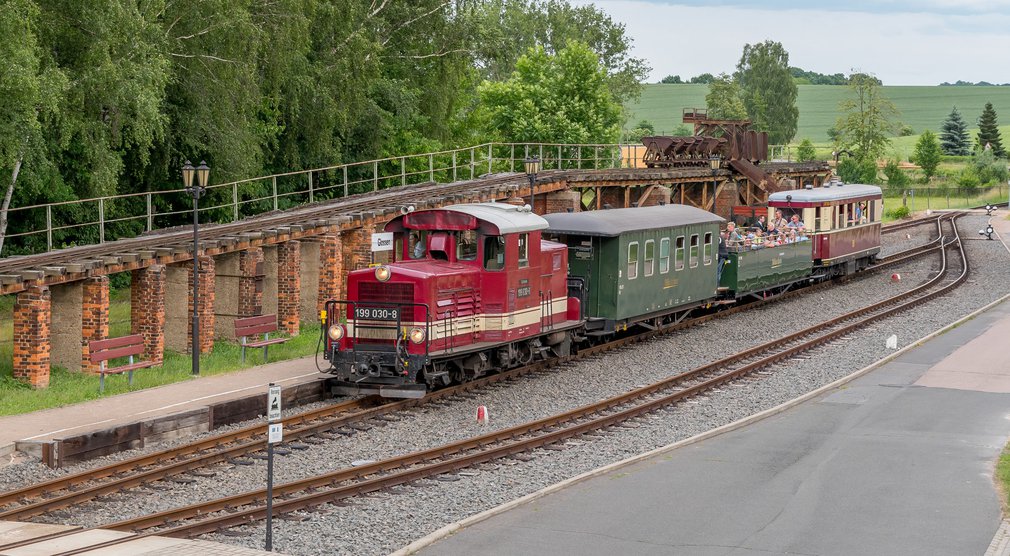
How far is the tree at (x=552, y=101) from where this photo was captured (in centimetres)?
6531

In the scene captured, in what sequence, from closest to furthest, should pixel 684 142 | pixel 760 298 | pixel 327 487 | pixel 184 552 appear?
pixel 184 552 → pixel 327 487 → pixel 760 298 → pixel 684 142

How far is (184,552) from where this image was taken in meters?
11.3

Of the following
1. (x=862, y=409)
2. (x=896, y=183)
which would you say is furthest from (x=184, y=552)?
(x=896, y=183)

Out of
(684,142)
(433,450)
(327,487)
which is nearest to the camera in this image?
(327,487)

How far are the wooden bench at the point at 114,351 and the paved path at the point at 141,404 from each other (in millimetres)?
639

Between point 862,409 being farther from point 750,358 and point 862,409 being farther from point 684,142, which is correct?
point 684,142

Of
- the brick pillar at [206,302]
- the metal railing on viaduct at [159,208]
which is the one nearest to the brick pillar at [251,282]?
the brick pillar at [206,302]

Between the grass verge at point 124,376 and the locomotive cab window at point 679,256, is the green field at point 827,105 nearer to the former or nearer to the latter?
the locomotive cab window at point 679,256

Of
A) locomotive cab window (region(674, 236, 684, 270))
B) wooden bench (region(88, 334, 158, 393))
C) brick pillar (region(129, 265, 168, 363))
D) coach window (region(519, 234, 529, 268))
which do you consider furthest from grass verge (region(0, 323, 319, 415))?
locomotive cab window (region(674, 236, 684, 270))

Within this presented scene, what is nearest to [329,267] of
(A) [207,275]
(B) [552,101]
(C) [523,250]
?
(A) [207,275]

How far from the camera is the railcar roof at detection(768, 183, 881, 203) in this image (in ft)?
125

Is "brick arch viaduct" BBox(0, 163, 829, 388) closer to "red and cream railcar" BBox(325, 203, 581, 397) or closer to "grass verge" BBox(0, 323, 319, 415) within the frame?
"grass verge" BBox(0, 323, 319, 415)

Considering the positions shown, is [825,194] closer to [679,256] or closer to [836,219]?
[836,219]

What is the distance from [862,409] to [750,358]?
20.2 ft
